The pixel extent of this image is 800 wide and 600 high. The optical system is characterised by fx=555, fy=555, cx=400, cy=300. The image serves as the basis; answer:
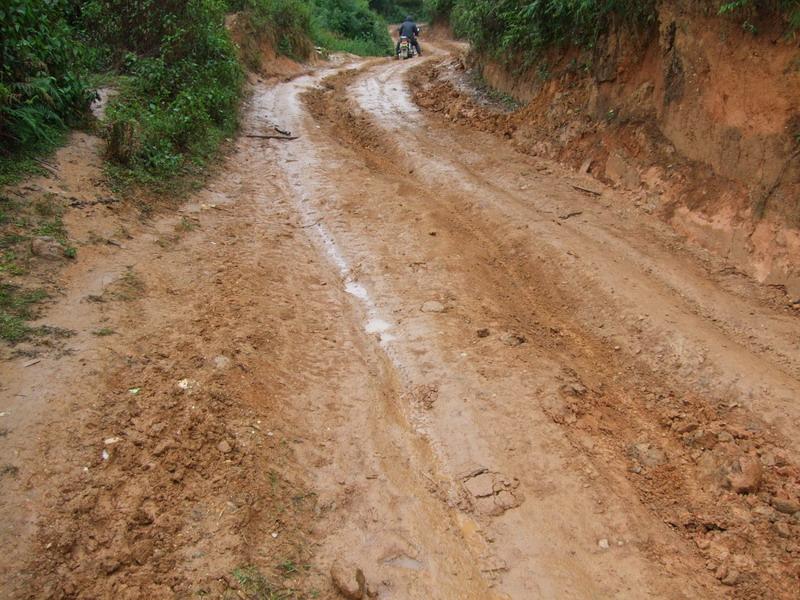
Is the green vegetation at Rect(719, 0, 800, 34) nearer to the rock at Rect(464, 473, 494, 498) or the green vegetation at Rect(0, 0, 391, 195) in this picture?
the rock at Rect(464, 473, 494, 498)

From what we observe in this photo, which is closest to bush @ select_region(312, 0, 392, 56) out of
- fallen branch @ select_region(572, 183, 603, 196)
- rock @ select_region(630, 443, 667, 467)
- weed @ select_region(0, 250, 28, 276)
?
fallen branch @ select_region(572, 183, 603, 196)

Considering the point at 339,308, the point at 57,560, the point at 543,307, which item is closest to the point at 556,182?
the point at 543,307

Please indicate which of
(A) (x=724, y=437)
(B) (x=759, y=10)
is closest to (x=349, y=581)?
(A) (x=724, y=437)

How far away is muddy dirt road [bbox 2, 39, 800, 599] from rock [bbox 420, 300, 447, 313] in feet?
0.14

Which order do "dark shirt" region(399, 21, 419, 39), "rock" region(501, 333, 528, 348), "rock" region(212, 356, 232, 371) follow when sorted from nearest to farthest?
"rock" region(212, 356, 232, 371)
"rock" region(501, 333, 528, 348)
"dark shirt" region(399, 21, 419, 39)

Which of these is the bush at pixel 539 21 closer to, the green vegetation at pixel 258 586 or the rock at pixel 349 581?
the rock at pixel 349 581

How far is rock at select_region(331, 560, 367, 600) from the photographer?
3.02 meters

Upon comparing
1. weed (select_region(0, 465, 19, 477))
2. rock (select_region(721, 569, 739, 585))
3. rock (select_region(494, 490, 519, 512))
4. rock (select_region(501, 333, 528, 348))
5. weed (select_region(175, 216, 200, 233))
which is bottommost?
rock (select_region(721, 569, 739, 585))

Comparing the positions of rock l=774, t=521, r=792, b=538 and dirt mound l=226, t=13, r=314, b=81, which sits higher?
dirt mound l=226, t=13, r=314, b=81

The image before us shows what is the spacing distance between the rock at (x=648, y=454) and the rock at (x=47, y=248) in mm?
5237

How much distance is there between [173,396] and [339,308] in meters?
2.04

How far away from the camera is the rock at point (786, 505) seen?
3.59 metres

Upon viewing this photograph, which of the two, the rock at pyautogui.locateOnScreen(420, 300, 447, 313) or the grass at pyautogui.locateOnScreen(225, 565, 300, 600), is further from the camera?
the rock at pyautogui.locateOnScreen(420, 300, 447, 313)

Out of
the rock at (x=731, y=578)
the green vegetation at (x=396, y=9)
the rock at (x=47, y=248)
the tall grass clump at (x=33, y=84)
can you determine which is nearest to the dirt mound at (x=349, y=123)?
the tall grass clump at (x=33, y=84)
